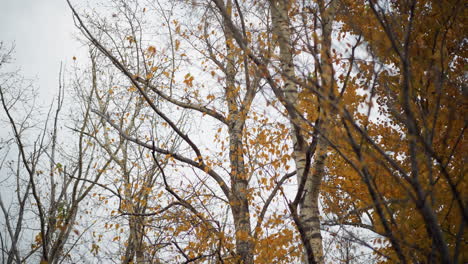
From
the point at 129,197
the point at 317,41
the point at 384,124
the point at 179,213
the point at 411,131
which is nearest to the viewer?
the point at 411,131

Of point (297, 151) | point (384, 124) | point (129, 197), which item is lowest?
point (297, 151)

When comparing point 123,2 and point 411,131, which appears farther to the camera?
point 123,2

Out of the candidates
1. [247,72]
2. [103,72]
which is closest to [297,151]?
[247,72]

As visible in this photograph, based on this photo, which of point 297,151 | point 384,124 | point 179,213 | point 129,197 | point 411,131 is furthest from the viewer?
point 384,124

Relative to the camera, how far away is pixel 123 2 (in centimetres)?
679

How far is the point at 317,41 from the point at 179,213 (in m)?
3.73

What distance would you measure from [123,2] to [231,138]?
387cm

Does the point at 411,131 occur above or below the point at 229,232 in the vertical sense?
below

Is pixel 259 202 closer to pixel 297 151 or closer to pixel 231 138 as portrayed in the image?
pixel 231 138

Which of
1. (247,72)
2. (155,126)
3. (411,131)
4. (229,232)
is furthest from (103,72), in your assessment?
(411,131)

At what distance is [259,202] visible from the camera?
550cm

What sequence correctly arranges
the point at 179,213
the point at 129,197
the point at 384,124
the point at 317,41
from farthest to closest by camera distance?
the point at 384,124 → the point at 129,197 → the point at 179,213 → the point at 317,41

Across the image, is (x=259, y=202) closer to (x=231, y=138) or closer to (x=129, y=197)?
(x=231, y=138)

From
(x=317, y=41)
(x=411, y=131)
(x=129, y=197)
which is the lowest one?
(x=411, y=131)
